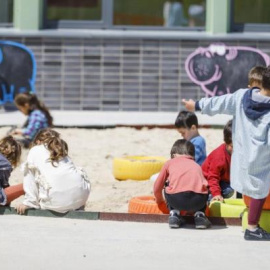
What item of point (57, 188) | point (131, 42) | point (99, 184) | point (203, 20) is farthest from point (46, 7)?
point (57, 188)

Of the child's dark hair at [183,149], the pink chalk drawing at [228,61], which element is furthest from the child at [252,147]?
the pink chalk drawing at [228,61]

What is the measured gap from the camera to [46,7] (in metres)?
15.6

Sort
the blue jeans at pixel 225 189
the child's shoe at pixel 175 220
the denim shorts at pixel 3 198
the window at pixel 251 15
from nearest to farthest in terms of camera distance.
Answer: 1. the child's shoe at pixel 175 220
2. the denim shorts at pixel 3 198
3. the blue jeans at pixel 225 189
4. the window at pixel 251 15

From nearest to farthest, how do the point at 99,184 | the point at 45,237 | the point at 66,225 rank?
the point at 45,237 < the point at 66,225 < the point at 99,184

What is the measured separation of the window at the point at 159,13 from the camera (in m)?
15.6

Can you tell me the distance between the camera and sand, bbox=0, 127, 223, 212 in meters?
10.2

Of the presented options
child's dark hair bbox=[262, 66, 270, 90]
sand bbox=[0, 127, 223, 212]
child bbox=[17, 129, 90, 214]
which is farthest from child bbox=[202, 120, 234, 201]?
child's dark hair bbox=[262, 66, 270, 90]

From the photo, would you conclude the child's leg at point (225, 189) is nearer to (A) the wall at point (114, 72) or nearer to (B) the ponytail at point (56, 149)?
(B) the ponytail at point (56, 149)

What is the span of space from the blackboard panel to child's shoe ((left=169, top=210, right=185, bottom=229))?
300 inches

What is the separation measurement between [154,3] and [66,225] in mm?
7901

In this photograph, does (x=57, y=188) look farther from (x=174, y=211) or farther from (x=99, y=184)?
(x=99, y=184)

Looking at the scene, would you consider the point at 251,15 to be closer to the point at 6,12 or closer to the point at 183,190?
the point at 6,12

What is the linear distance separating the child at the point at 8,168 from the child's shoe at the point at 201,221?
5.11 feet

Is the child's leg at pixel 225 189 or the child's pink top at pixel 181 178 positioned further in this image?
the child's leg at pixel 225 189
